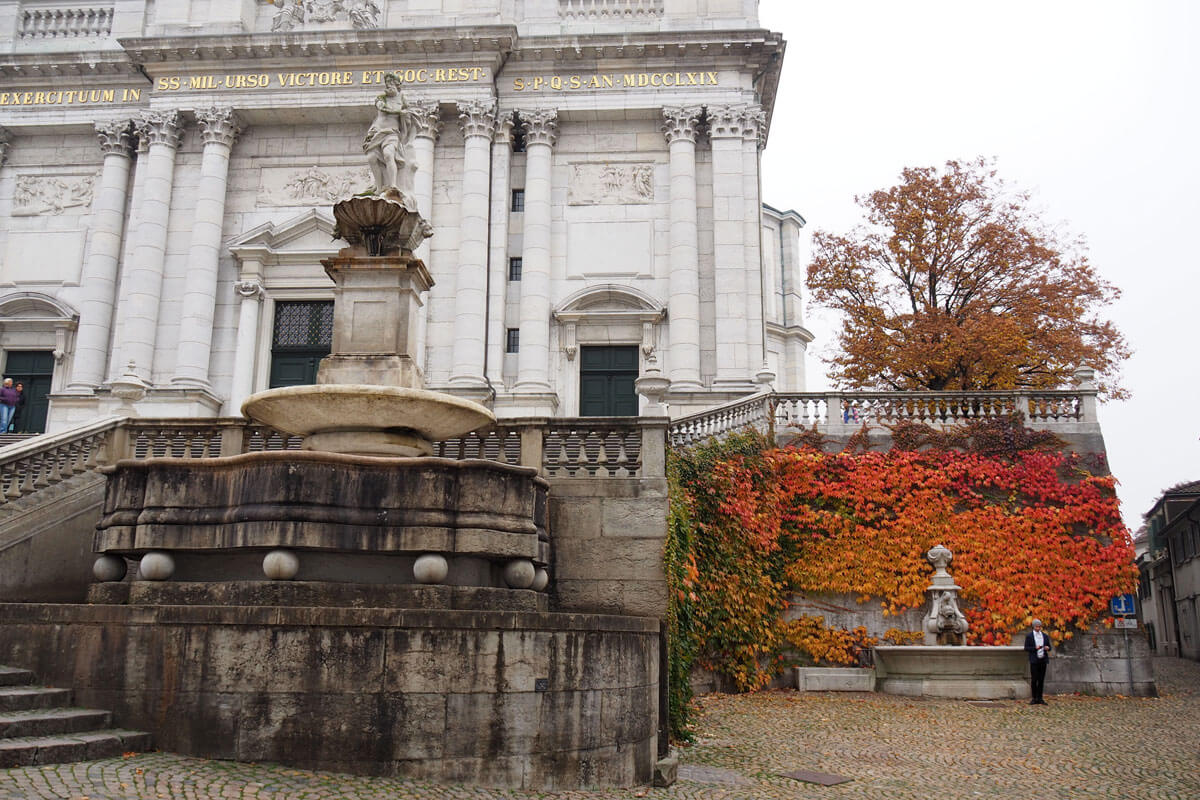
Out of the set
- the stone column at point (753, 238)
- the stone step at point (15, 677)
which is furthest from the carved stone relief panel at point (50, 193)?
the stone step at point (15, 677)

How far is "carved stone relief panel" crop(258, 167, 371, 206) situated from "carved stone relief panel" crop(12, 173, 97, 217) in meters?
5.60

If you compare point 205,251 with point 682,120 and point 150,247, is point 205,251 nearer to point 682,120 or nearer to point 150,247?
point 150,247

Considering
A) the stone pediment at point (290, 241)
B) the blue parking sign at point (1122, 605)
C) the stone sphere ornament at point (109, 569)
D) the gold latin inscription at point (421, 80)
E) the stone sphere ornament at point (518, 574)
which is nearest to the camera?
the stone sphere ornament at point (109, 569)

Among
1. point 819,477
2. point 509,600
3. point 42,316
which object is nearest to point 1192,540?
point 819,477

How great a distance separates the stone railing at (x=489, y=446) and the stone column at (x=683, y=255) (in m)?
13.0

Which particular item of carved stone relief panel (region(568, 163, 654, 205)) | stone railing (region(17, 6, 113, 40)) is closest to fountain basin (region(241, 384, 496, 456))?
carved stone relief panel (region(568, 163, 654, 205))

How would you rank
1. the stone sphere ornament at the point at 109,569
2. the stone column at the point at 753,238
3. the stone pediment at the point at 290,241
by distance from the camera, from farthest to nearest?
the stone pediment at the point at 290,241 < the stone column at the point at 753,238 < the stone sphere ornament at the point at 109,569

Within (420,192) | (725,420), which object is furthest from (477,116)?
(725,420)

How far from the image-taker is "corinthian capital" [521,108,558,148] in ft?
91.6

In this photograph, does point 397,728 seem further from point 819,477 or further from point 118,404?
point 118,404

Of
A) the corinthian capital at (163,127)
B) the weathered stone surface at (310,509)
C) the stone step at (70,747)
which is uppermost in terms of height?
the corinthian capital at (163,127)

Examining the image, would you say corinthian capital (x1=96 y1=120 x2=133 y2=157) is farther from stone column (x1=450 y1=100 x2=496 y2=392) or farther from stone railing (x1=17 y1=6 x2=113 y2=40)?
stone column (x1=450 y1=100 x2=496 y2=392)

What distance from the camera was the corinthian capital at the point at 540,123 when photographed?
2792cm

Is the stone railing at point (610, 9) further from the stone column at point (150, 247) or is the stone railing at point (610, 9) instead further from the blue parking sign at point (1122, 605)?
the blue parking sign at point (1122, 605)
